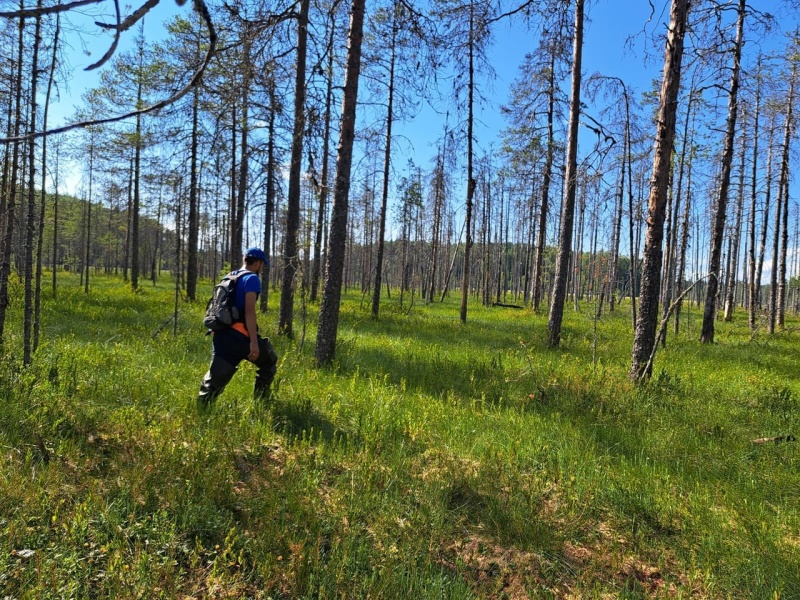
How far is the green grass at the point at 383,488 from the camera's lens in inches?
91.8

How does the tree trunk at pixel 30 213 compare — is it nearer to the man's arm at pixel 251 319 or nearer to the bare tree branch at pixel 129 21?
the man's arm at pixel 251 319

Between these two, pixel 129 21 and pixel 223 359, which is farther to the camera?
pixel 223 359

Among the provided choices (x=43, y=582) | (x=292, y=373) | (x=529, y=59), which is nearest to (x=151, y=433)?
(x=43, y=582)

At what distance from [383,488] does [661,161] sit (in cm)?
570

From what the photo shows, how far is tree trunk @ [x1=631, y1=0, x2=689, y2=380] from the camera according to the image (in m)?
5.44

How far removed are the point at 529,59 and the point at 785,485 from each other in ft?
39.4

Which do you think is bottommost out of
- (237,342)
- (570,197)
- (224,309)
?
(237,342)

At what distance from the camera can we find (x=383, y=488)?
324 cm

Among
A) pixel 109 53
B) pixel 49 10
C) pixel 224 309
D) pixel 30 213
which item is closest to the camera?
pixel 49 10

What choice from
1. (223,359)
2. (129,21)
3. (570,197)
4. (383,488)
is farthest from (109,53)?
(570,197)

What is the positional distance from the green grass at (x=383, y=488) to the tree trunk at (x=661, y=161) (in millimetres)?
1428

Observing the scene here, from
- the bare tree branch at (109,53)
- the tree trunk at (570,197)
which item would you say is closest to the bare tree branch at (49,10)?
the bare tree branch at (109,53)

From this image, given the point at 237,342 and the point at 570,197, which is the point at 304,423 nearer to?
the point at 237,342

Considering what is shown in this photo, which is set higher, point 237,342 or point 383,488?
point 237,342
